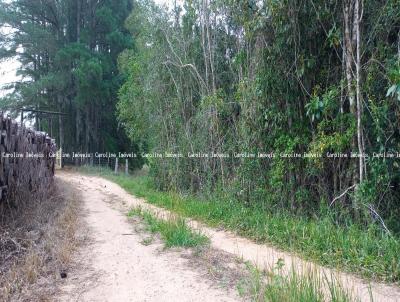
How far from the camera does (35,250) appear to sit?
474cm

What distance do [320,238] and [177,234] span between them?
1946 millimetres

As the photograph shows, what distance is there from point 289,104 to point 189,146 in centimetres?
443

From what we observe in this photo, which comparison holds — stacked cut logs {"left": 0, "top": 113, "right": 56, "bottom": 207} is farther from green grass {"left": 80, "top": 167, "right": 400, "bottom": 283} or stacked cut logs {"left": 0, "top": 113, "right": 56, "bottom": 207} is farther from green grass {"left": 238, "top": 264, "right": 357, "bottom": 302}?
green grass {"left": 238, "top": 264, "right": 357, "bottom": 302}

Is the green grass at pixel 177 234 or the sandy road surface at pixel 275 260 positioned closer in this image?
the sandy road surface at pixel 275 260

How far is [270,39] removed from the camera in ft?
22.6

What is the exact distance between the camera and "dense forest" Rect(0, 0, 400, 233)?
5.36 metres

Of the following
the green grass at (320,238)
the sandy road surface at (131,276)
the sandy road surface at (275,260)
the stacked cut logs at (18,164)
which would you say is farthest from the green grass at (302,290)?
the stacked cut logs at (18,164)

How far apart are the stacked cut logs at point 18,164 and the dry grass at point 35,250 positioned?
342 millimetres

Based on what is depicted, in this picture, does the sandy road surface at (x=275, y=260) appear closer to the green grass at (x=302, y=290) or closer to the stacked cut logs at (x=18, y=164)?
the green grass at (x=302, y=290)

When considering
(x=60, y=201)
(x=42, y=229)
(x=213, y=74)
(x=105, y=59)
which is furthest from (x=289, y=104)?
(x=105, y=59)

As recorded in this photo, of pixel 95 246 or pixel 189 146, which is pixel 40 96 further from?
pixel 95 246

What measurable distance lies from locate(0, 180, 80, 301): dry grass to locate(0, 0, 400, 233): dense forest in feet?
11.9

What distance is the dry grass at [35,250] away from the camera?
361 centimetres

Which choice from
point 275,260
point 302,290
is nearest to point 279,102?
point 275,260
